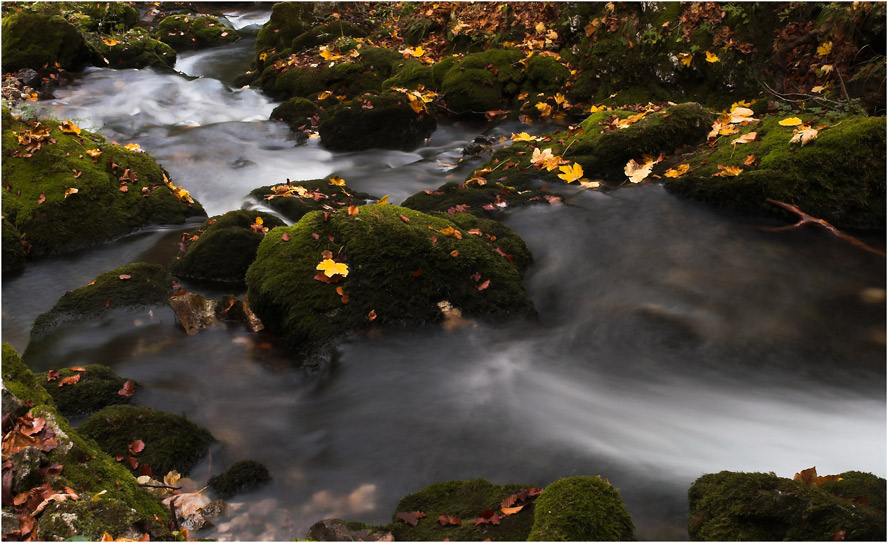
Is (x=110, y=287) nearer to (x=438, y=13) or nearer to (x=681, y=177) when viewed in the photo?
(x=681, y=177)

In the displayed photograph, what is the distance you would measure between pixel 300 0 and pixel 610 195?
12.3 meters

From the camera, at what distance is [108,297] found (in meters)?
5.46

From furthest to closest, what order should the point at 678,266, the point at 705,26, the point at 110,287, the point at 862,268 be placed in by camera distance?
the point at 705,26, the point at 110,287, the point at 678,266, the point at 862,268

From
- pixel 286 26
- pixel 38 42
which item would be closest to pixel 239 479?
pixel 38 42

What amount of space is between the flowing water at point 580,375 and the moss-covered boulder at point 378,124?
4.40 metres

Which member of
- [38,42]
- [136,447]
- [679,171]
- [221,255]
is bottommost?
[136,447]

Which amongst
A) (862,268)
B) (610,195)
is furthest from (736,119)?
(862,268)

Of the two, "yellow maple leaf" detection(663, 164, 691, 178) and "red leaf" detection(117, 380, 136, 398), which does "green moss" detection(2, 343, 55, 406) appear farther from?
"yellow maple leaf" detection(663, 164, 691, 178)

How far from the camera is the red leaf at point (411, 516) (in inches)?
119

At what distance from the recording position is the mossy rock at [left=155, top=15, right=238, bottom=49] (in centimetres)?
1850

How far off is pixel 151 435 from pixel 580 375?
2855 millimetres

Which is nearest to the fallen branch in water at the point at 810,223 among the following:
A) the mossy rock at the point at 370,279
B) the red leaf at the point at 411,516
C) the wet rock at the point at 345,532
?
the mossy rock at the point at 370,279

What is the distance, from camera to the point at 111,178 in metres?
7.43

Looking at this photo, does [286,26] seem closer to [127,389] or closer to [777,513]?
[127,389]
